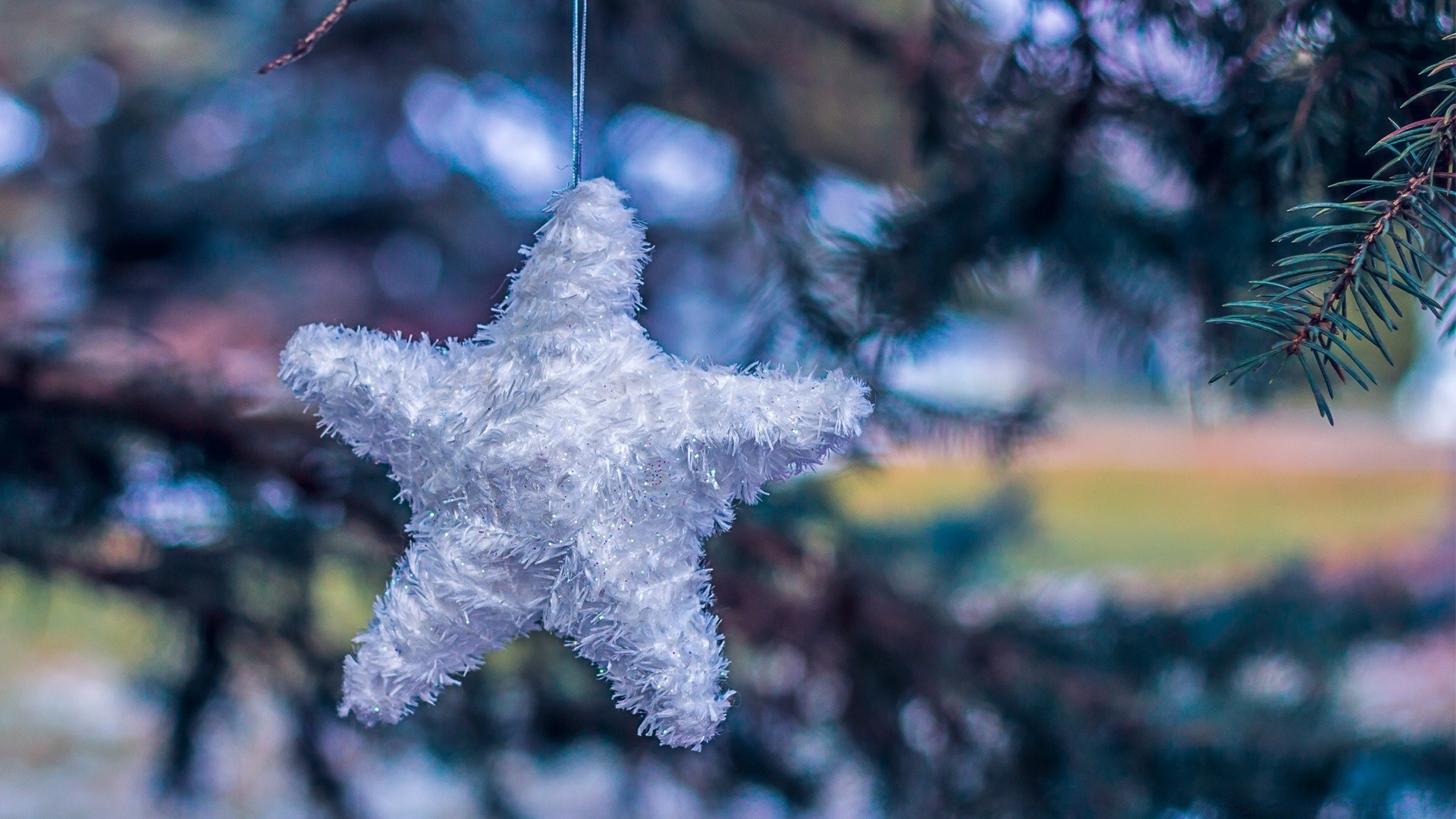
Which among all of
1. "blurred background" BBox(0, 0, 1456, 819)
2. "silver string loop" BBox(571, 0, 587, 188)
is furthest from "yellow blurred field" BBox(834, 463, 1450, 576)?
"silver string loop" BBox(571, 0, 587, 188)

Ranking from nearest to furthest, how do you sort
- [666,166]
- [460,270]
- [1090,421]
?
1. [666,166]
2. [460,270]
3. [1090,421]

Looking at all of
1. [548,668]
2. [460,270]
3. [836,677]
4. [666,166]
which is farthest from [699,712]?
[460,270]

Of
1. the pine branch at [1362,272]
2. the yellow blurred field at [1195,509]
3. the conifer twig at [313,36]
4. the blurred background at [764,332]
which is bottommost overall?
the yellow blurred field at [1195,509]

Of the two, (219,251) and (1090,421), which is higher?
(219,251)

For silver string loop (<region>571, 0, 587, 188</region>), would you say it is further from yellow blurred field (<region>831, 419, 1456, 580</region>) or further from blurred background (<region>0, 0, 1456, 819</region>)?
yellow blurred field (<region>831, 419, 1456, 580</region>)

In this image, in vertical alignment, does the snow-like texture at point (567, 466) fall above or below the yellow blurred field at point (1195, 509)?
above

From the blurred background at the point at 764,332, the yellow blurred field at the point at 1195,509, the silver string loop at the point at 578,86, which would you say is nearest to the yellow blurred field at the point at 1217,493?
the yellow blurred field at the point at 1195,509

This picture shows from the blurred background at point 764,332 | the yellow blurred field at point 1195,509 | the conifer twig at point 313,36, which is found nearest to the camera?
the conifer twig at point 313,36

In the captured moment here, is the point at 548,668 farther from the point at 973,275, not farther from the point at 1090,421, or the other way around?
the point at 1090,421

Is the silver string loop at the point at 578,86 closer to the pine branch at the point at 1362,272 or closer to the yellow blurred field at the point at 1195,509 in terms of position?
the pine branch at the point at 1362,272
